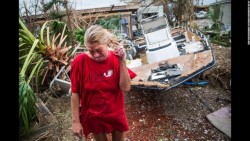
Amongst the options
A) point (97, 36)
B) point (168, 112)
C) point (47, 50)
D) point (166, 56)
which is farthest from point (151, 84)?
point (97, 36)

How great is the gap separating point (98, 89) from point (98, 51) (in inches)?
10.0

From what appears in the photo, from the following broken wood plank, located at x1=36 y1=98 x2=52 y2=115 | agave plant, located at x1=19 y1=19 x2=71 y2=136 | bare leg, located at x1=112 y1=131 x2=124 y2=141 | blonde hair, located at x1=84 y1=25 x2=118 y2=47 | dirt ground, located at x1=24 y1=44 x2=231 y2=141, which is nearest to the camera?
blonde hair, located at x1=84 y1=25 x2=118 y2=47

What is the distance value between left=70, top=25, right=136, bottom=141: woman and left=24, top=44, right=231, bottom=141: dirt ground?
4.49ft

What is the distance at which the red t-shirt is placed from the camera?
175 centimetres

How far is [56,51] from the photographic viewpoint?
4.09 metres

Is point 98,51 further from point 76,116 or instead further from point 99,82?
point 76,116

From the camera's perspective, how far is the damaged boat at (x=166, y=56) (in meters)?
3.72

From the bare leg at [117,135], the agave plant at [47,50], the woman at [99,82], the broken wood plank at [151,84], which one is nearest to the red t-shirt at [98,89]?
the woman at [99,82]

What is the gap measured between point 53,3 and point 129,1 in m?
4.68

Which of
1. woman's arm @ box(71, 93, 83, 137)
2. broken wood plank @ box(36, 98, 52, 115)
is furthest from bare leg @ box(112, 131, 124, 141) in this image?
broken wood plank @ box(36, 98, 52, 115)

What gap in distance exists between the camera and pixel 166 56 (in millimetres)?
4867

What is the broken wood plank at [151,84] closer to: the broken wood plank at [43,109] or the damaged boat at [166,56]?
the damaged boat at [166,56]

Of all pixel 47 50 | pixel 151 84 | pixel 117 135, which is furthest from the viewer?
pixel 47 50

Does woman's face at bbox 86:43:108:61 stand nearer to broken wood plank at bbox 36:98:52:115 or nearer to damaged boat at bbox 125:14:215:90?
damaged boat at bbox 125:14:215:90
